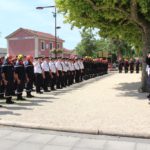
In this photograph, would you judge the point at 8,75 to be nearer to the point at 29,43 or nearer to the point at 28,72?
the point at 28,72

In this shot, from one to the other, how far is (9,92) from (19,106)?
2.82 ft

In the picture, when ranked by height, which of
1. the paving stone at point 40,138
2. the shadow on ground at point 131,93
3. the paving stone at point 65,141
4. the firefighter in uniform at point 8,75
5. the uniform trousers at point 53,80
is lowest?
the paving stone at point 65,141

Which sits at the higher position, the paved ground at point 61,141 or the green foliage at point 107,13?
the green foliage at point 107,13

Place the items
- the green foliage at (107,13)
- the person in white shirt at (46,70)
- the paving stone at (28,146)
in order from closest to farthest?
1. the paving stone at (28,146)
2. the green foliage at (107,13)
3. the person in white shirt at (46,70)

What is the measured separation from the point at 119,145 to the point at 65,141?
119 cm

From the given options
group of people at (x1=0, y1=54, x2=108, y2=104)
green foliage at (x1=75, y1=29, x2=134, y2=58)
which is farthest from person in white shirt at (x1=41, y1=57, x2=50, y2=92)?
green foliage at (x1=75, y1=29, x2=134, y2=58)

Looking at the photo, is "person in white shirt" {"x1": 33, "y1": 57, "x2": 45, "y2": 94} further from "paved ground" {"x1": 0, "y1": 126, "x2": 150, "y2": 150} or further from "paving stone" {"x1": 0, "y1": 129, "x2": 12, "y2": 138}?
"paved ground" {"x1": 0, "y1": 126, "x2": 150, "y2": 150}

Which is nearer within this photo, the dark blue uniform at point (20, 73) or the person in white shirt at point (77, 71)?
the dark blue uniform at point (20, 73)

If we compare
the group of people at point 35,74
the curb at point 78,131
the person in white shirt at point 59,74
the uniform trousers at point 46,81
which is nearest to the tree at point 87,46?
the group of people at point 35,74

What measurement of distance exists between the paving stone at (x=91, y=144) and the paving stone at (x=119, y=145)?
0.15 metres

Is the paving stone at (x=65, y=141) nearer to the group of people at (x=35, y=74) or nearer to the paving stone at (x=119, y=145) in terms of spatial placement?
the paving stone at (x=119, y=145)

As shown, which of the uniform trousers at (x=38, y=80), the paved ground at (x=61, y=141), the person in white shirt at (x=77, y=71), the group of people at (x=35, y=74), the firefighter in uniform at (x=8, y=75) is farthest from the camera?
the person in white shirt at (x=77, y=71)

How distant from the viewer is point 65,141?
891 centimetres

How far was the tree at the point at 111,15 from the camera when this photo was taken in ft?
60.0
